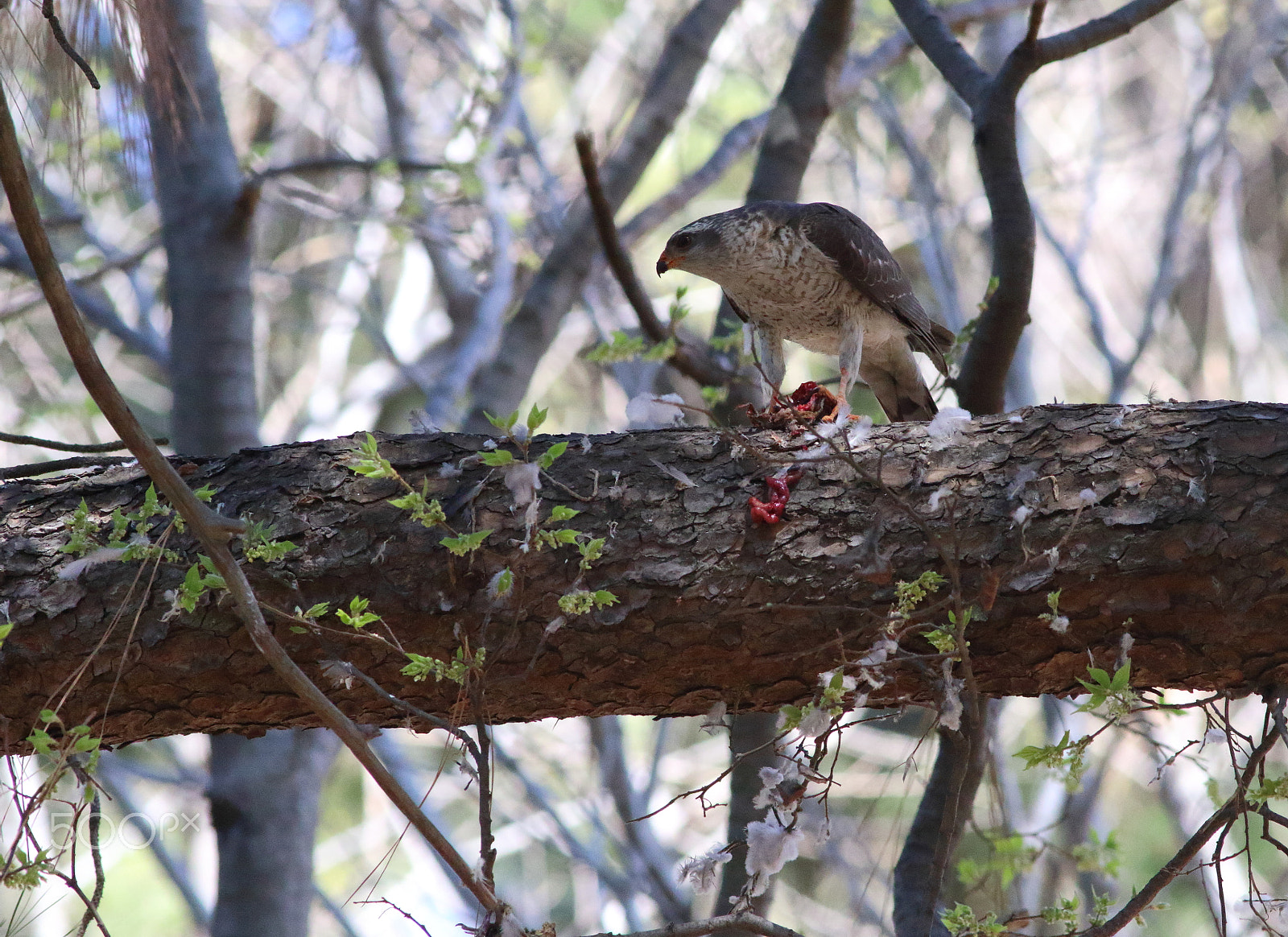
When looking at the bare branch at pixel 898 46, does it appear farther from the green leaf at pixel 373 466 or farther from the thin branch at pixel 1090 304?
the green leaf at pixel 373 466

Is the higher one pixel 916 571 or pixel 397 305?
pixel 397 305

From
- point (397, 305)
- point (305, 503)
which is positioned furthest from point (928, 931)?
point (397, 305)

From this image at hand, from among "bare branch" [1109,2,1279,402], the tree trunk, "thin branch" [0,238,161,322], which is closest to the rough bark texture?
the tree trunk

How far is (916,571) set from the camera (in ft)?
6.61

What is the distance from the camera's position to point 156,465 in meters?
1.53

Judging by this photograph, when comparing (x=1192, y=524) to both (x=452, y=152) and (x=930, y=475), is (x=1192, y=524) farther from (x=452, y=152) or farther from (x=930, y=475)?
(x=452, y=152)

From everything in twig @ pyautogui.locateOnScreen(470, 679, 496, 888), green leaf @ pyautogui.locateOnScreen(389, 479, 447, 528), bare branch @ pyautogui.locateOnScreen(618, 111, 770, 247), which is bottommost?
twig @ pyautogui.locateOnScreen(470, 679, 496, 888)

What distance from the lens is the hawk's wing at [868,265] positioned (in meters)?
3.32

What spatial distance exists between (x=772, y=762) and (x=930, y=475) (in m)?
2.36

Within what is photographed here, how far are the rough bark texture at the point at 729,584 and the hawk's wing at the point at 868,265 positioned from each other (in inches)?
50.0

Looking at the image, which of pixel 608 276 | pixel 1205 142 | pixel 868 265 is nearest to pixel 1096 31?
pixel 868 265

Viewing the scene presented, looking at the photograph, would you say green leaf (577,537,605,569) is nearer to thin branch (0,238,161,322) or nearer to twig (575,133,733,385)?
twig (575,133,733,385)

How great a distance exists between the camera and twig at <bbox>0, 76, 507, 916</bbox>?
4.73 feet

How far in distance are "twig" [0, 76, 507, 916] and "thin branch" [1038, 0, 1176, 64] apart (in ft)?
8.32
